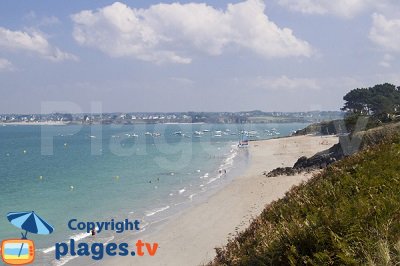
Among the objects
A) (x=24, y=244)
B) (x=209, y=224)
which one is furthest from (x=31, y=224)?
(x=209, y=224)

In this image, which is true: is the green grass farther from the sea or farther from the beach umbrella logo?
the beach umbrella logo

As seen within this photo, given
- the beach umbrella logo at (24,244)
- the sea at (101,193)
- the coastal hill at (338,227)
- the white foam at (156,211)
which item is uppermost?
the coastal hill at (338,227)

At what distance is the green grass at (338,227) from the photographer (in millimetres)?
4684

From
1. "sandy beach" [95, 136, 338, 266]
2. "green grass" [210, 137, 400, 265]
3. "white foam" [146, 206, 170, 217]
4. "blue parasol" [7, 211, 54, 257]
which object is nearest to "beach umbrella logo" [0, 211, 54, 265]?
"blue parasol" [7, 211, 54, 257]

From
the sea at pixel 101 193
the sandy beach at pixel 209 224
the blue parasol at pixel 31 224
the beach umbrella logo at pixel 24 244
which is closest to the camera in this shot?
the sandy beach at pixel 209 224

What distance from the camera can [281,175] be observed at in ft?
115

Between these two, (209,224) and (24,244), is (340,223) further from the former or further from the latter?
(24,244)

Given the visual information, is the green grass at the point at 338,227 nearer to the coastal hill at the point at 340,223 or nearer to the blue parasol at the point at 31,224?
the coastal hill at the point at 340,223

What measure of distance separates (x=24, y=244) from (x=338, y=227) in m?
17.2

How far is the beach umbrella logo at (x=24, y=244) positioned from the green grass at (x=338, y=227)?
40.8ft

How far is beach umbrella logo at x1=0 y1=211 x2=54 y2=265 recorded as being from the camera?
1706 cm

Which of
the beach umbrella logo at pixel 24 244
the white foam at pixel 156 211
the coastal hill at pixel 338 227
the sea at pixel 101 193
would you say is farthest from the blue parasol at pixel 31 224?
the coastal hill at pixel 338 227

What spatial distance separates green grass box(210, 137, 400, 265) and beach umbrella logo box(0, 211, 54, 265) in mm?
12433

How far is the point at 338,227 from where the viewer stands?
5.15m
